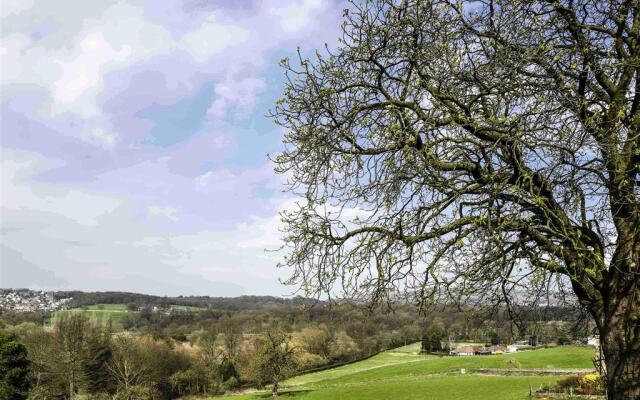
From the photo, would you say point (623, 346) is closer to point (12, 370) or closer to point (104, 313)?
point (12, 370)

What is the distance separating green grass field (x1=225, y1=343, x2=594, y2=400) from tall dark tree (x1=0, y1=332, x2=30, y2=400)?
2468cm

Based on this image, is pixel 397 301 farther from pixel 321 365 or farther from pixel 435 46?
pixel 321 365

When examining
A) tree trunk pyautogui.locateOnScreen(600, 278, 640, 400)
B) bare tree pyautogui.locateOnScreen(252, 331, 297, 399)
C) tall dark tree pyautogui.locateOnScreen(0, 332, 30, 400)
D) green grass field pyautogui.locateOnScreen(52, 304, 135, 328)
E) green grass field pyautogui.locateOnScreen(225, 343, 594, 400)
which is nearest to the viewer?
tree trunk pyautogui.locateOnScreen(600, 278, 640, 400)

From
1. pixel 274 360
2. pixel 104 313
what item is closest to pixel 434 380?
pixel 274 360

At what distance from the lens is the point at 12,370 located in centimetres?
4922

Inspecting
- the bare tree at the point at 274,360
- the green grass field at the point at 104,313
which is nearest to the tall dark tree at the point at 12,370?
the bare tree at the point at 274,360

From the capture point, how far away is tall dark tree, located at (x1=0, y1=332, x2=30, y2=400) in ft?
158

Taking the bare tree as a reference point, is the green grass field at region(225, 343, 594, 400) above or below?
below

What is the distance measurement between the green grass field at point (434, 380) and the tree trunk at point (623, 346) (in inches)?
1099

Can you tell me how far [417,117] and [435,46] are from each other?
121 centimetres

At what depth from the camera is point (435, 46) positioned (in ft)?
23.4

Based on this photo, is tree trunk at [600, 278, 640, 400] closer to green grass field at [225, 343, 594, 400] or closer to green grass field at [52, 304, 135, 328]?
green grass field at [225, 343, 594, 400]

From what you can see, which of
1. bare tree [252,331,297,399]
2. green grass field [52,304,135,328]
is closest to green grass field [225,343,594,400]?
bare tree [252,331,297,399]

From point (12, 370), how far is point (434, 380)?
157 feet
